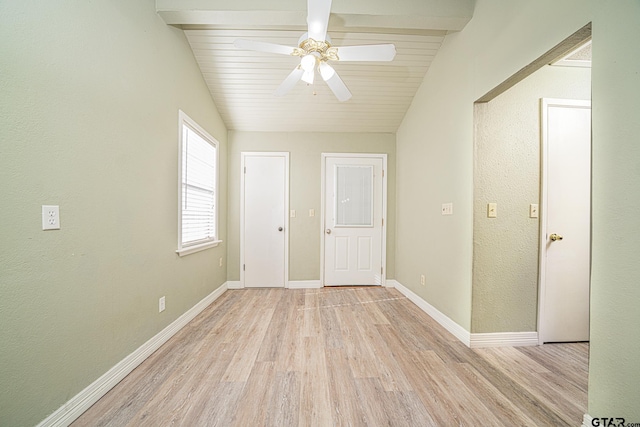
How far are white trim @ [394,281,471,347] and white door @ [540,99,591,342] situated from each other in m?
0.65

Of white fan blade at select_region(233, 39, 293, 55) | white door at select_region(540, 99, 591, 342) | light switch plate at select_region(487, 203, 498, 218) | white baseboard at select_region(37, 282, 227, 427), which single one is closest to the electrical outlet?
white baseboard at select_region(37, 282, 227, 427)

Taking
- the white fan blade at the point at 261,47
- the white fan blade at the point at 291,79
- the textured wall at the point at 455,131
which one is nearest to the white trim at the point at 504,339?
the textured wall at the point at 455,131

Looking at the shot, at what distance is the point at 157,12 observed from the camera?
2.04 meters

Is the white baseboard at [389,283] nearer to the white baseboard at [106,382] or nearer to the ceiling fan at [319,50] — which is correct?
the white baseboard at [106,382]

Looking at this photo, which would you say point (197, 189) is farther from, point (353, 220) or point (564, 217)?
point (564, 217)

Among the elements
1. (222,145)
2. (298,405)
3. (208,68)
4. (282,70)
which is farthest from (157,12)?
(298,405)

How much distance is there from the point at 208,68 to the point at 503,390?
152 inches

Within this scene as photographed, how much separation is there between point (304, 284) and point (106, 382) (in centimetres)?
250

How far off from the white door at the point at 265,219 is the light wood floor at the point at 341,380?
1.24 m

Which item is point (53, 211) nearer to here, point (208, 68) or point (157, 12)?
point (157, 12)

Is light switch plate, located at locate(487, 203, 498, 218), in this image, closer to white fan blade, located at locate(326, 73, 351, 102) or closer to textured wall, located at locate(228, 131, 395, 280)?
white fan blade, located at locate(326, 73, 351, 102)

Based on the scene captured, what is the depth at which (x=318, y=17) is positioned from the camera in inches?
61.6

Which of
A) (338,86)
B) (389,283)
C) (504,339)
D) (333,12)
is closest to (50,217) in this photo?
(338,86)

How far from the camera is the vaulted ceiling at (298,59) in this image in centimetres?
209
